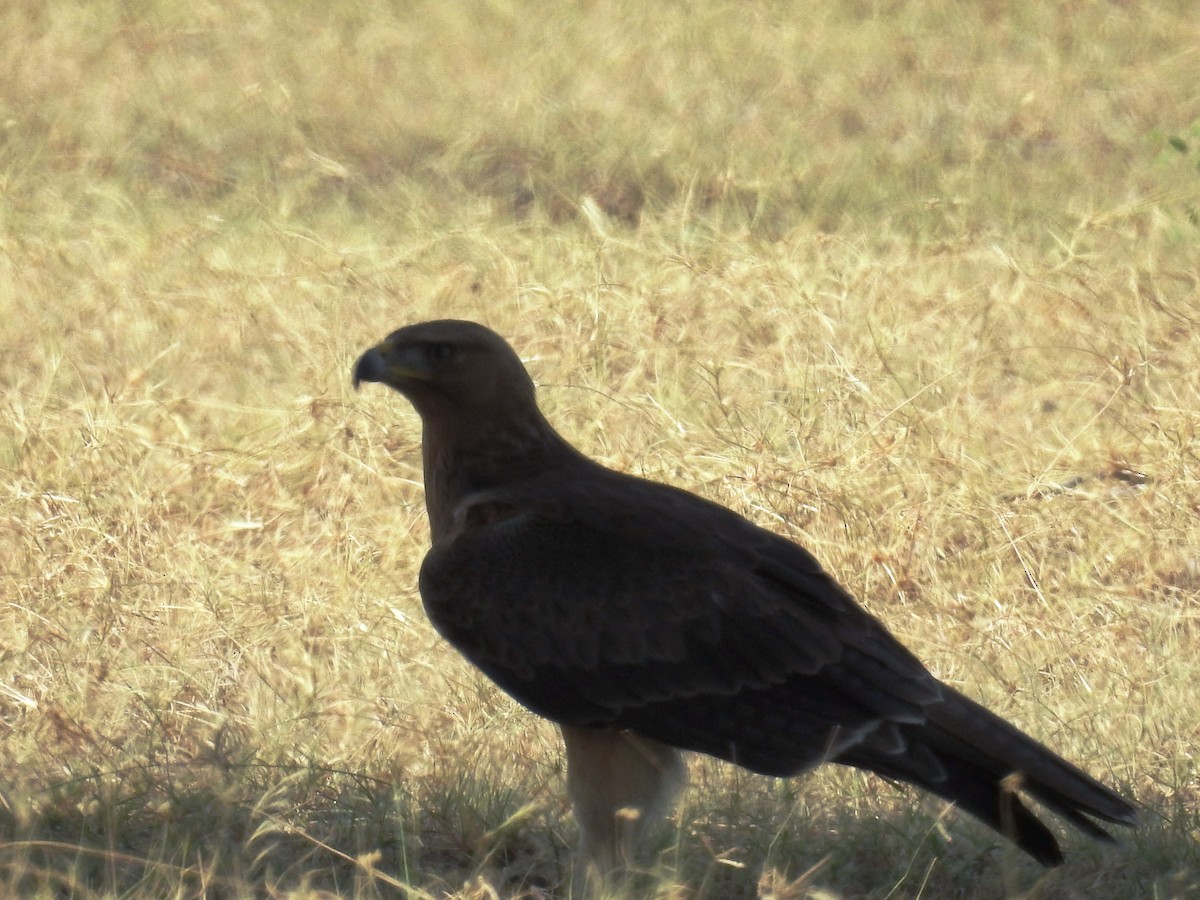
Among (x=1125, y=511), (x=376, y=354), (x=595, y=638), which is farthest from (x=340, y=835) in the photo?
(x=1125, y=511)

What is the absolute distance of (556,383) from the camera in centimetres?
662

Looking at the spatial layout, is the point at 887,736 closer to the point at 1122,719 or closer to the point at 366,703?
the point at 1122,719

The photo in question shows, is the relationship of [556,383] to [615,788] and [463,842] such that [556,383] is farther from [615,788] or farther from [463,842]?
[615,788]

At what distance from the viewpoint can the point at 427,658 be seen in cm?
502

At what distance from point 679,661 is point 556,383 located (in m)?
2.98

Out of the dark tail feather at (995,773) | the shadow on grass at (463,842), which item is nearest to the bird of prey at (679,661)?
the dark tail feather at (995,773)

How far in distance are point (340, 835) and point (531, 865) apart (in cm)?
41

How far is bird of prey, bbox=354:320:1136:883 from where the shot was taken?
3.57 meters

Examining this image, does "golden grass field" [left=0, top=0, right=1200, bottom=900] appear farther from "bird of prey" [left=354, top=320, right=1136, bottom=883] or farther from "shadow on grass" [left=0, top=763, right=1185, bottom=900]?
"bird of prey" [left=354, top=320, right=1136, bottom=883]

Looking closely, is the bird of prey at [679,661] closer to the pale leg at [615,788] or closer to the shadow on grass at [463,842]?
the pale leg at [615,788]

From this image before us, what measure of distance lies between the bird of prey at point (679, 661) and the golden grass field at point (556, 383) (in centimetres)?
22

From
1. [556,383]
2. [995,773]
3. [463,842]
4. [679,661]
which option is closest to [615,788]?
[679,661]

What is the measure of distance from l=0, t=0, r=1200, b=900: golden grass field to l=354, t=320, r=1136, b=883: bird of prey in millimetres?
220

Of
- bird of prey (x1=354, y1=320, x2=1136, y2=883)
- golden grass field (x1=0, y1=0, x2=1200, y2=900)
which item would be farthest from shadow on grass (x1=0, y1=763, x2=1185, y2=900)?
bird of prey (x1=354, y1=320, x2=1136, y2=883)
